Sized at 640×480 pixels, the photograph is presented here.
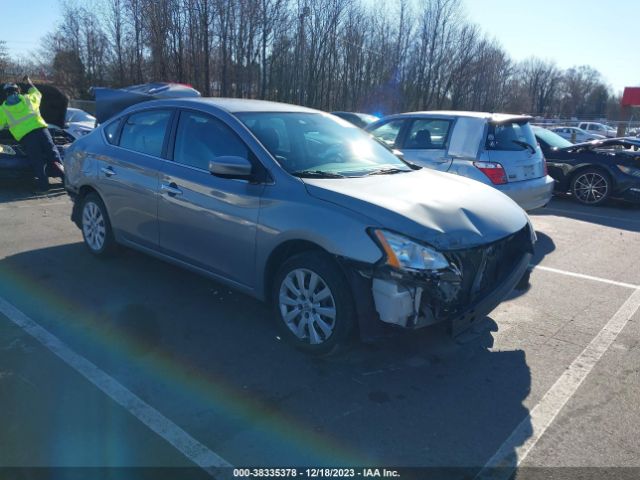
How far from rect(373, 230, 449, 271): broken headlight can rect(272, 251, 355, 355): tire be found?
14.9 inches

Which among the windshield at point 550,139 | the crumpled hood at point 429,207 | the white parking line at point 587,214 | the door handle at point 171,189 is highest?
the windshield at point 550,139

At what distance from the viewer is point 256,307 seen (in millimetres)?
4465

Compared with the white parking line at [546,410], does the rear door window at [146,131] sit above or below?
above

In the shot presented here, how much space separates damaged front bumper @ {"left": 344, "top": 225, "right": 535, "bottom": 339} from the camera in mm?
3098

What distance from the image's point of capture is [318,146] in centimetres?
429

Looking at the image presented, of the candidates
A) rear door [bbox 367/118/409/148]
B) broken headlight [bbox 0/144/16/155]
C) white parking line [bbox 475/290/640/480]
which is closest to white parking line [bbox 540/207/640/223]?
rear door [bbox 367/118/409/148]

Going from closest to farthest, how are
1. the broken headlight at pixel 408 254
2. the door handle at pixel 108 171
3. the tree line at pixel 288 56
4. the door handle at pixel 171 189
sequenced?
the broken headlight at pixel 408 254, the door handle at pixel 171 189, the door handle at pixel 108 171, the tree line at pixel 288 56

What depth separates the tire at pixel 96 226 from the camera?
17.6 ft

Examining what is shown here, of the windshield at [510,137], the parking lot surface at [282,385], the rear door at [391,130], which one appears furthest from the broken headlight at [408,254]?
the rear door at [391,130]

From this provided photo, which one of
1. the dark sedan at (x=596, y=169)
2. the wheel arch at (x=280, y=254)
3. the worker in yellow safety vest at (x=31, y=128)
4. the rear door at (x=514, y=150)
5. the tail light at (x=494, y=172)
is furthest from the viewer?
the dark sedan at (x=596, y=169)

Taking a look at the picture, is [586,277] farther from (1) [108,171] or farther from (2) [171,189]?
(1) [108,171]

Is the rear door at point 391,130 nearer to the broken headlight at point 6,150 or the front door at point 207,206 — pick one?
the front door at point 207,206

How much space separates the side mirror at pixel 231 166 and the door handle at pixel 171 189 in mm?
776

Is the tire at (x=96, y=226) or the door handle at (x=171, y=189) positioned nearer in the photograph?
the door handle at (x=171, y=189)
